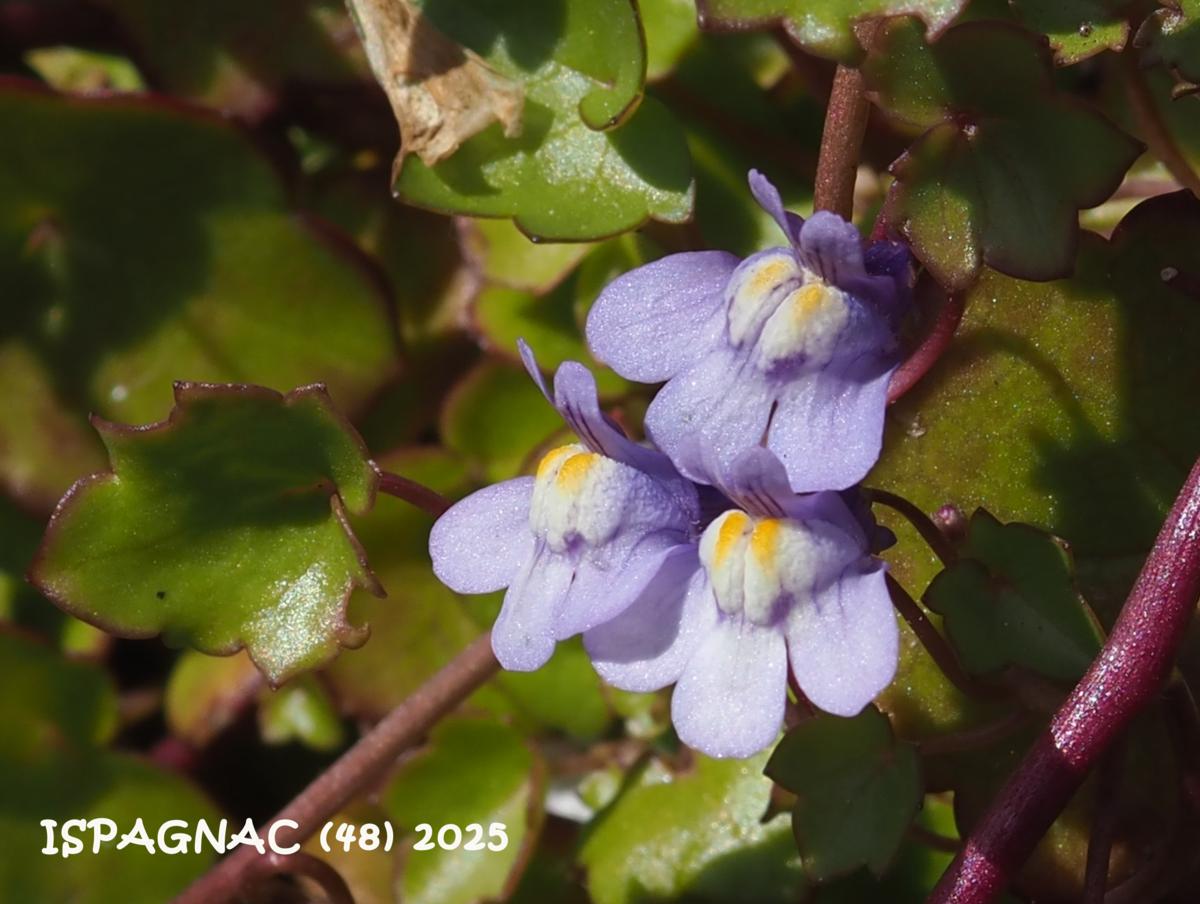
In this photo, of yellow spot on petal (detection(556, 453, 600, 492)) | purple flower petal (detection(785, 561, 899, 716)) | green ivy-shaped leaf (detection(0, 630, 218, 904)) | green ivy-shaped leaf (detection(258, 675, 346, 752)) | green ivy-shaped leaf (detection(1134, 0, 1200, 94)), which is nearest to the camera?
purple flower petal (detection(785, 561, 899, 716))

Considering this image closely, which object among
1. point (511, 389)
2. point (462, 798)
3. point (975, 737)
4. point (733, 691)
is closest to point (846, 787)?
point (975, 737)

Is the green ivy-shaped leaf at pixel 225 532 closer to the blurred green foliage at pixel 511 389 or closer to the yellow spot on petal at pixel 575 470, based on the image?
the blurred green foliage at pixel 511 389

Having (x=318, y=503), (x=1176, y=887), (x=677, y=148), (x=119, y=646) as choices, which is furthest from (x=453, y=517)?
(x=119, y=646)

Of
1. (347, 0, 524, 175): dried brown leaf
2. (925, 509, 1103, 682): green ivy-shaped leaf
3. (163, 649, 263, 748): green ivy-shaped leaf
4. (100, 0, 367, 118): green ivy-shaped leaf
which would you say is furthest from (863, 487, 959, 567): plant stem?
(100, 0, 367, 118): green ivy-shaped leaf

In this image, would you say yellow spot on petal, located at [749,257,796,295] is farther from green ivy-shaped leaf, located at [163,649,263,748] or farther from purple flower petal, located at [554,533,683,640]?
green ivy-shaped leaf, located at [163,649,263,748]

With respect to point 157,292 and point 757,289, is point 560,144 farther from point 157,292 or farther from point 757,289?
point 157,292
